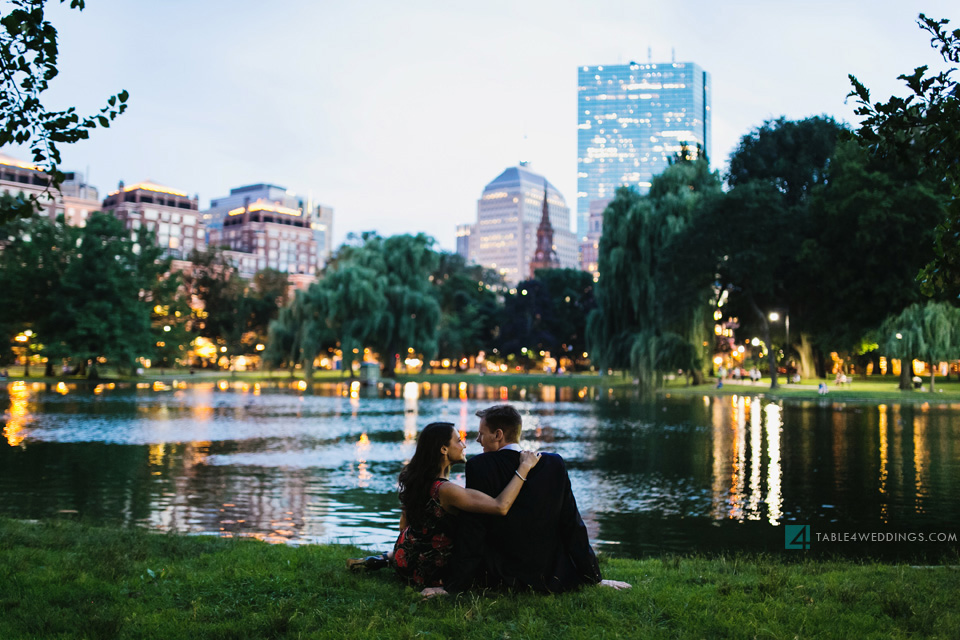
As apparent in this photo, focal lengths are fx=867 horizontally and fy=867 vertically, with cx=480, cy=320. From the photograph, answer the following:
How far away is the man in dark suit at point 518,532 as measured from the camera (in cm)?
545

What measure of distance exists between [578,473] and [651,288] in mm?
30813

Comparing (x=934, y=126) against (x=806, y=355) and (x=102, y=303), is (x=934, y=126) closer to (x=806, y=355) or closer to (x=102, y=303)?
(x=102, y=303)

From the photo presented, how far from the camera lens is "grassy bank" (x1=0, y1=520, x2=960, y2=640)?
15.3 feet

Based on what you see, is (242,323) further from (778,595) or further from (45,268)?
(778,595)

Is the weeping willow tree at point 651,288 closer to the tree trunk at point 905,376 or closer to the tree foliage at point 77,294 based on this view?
the tree trunk at point 905,376

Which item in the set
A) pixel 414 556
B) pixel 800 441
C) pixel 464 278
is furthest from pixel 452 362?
pixel 414 556

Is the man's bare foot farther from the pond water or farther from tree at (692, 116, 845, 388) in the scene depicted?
tree at (692, 116, 845, 388)

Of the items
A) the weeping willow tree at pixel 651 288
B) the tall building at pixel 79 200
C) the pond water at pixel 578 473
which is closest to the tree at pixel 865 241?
the weeping willow tree at pixel 651 288

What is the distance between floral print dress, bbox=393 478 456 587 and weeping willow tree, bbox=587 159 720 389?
3843cm

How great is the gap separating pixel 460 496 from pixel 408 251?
55.0 m

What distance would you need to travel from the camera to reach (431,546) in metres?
5.66

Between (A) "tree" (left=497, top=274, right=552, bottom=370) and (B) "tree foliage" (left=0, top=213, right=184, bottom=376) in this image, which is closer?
(B) "tree foliage" (left=0, top=213, right=184, bottom=376)

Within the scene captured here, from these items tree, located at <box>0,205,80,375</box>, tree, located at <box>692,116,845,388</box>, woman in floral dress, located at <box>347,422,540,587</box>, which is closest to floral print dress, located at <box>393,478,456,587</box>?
woman in floral dress, located at <box>347,422,540,587</box>

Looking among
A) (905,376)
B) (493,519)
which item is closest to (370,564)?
(493,519)
